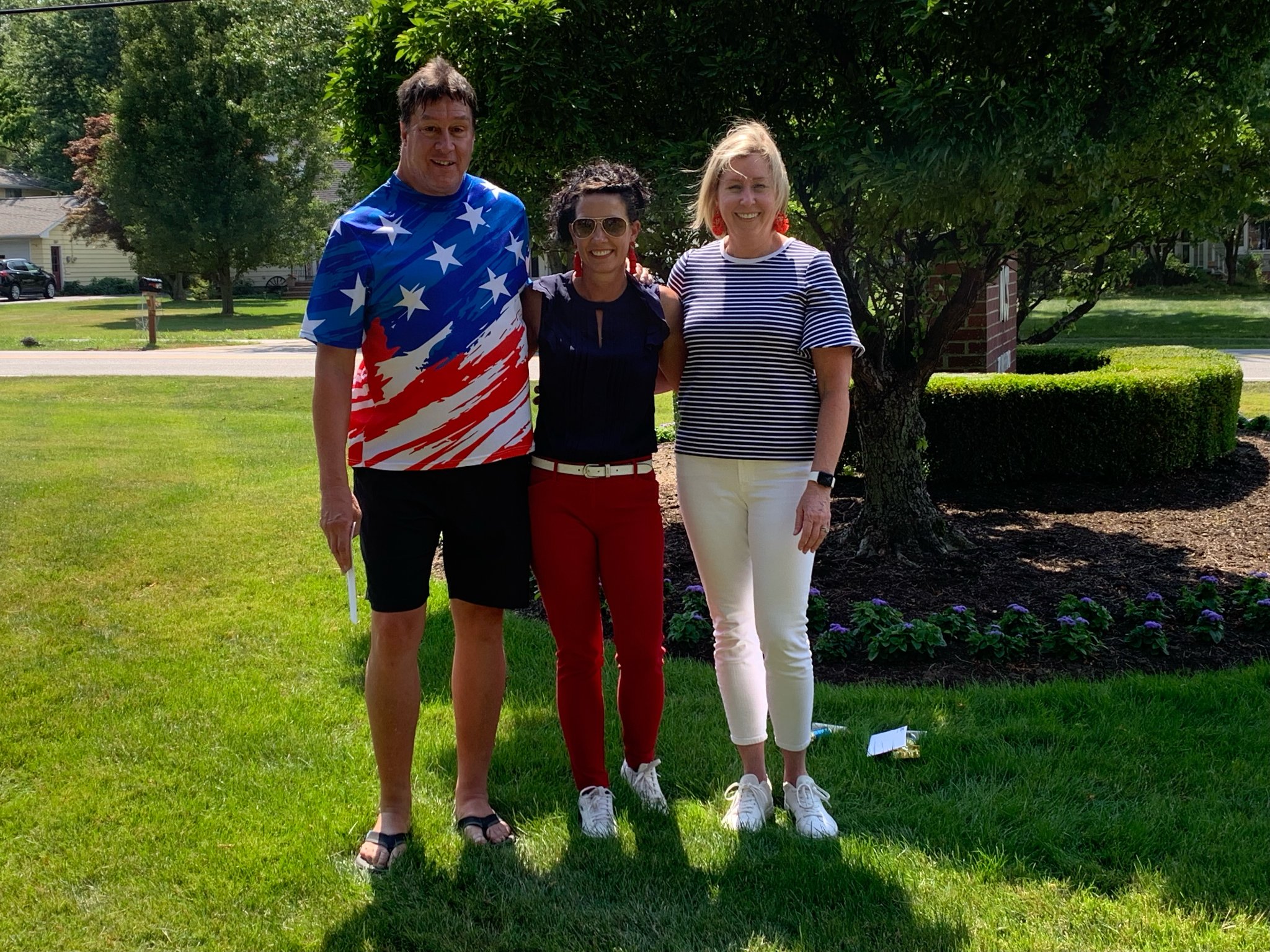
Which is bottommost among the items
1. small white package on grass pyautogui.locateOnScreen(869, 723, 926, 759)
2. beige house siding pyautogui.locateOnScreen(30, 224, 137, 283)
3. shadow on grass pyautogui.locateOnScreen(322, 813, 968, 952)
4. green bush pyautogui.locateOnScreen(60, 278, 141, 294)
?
shadow on grass pyautogui.locateOnScreen(322, 813, 968, 952)

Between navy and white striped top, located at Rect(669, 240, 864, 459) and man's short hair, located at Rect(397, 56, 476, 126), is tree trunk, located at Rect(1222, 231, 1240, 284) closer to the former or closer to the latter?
navy and white striped top, located at Rect(669, 240, 864, 459)

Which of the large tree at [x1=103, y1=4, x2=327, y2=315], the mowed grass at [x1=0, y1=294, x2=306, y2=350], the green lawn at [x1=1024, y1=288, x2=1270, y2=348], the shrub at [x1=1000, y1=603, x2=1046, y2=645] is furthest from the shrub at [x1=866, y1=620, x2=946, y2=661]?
the large tree at [x1=103, y1=4, x2=327, y2=315]

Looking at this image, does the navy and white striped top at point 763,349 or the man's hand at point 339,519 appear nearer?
the man's hand at point 339,519

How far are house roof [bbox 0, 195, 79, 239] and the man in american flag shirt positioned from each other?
51497 mm

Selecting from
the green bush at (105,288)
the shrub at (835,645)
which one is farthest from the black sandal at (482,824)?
the green bush at (105,288)

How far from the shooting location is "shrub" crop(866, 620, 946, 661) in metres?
4.76

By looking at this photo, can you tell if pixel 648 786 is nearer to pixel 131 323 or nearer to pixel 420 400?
pixel 420 400

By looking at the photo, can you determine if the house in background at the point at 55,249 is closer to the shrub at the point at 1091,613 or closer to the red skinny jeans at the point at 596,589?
the shrub at the point at 1091,613

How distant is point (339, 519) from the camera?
3049 mm

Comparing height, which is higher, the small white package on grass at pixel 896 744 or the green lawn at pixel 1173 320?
the green lawn at pixel 1173 320

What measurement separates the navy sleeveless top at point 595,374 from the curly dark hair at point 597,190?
0.64ft

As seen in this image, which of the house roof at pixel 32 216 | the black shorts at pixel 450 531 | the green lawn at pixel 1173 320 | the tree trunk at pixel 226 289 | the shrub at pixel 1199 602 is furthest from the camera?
the house roof at pixel 32 216

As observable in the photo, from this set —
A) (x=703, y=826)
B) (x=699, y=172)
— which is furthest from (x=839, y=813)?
(x=699, y=172)

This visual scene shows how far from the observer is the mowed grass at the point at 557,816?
287cm
